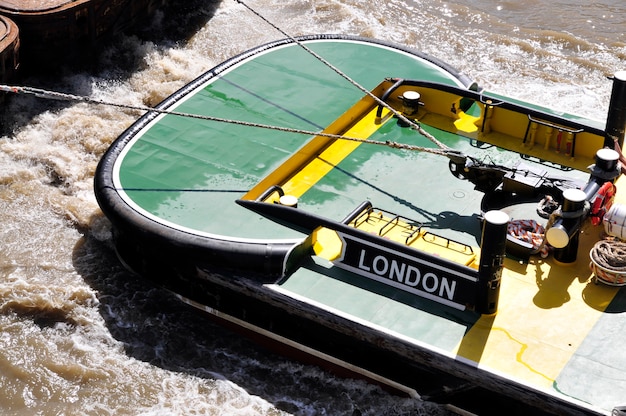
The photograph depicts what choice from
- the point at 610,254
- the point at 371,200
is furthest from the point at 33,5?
the point at 610,254

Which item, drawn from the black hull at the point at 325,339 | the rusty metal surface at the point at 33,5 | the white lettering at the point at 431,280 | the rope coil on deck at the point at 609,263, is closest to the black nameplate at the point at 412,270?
the white lettering at the point at 431,280

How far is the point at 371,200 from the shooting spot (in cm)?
973

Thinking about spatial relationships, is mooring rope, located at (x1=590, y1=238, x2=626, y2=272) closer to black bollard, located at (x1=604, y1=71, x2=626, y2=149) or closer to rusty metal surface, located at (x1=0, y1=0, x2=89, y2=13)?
black bollard, located at (x1=604, y1=71, x2=626, y2=149)

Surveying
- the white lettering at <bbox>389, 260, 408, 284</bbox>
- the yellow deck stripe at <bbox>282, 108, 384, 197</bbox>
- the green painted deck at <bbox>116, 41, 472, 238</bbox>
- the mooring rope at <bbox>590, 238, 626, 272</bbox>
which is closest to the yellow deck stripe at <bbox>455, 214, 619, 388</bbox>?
the mooring rope at <bbox>590, 238, 626, 272</bbox>

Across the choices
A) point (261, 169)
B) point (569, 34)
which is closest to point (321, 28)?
point (569, 34)

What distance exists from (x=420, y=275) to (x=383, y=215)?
1.17m

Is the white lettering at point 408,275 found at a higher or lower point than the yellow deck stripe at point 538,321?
higher

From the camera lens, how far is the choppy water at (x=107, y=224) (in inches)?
359

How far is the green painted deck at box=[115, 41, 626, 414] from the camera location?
802 centimetres

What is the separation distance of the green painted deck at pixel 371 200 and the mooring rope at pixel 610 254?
26cm

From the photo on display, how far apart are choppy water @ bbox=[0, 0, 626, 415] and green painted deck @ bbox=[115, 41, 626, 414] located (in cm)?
90

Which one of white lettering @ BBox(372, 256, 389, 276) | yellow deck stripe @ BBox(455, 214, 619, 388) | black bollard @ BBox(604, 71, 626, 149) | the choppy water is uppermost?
black bollard @ BBox(604, 71, 626, 149)

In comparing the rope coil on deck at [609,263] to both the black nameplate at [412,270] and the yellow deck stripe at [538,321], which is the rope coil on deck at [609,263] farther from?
the black nameplate at [412,270]

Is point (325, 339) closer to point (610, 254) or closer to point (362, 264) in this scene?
point (362, 264)
